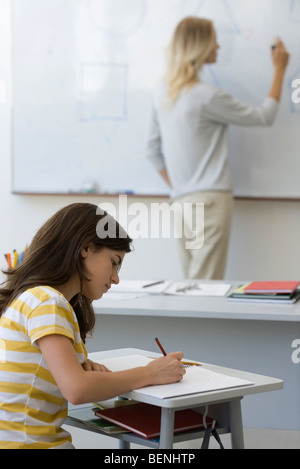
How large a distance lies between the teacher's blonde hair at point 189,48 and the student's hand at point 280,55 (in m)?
0.40

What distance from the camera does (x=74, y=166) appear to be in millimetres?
4188

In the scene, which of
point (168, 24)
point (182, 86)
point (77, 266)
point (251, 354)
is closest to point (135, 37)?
point (168, 24)

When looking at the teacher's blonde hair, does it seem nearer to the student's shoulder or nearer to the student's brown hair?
the student's brown hair

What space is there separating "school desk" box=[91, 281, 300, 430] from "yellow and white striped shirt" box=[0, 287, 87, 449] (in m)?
0.81

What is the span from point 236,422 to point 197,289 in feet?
3.73

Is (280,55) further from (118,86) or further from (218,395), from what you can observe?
(218,395)

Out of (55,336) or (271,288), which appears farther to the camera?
(271,288)

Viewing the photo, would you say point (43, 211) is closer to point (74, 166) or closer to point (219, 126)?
point (74, 166)

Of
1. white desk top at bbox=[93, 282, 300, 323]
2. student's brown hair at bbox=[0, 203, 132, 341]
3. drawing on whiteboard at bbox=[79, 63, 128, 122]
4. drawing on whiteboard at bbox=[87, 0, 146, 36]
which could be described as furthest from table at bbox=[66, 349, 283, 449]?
drawing on whiteboard at bbox=[87, 0, 146, 36]

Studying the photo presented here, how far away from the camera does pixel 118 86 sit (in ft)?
13.4

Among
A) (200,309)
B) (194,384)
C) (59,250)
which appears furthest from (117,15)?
(194,384)

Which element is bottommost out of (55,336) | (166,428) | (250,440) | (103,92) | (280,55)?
(250,440)

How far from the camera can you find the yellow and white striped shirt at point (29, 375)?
138cm

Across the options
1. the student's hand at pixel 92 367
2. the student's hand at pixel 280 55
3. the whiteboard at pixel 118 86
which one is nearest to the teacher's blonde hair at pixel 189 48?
the whiteboard at pixel 118 86
